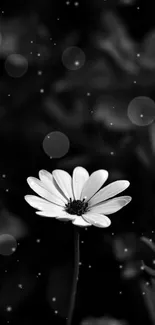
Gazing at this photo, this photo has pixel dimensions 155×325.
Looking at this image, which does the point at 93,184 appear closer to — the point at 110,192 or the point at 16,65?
the point at 110,192

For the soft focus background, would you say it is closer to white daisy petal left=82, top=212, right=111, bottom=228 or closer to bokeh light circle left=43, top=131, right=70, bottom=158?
bokeh light circle left=43, top=131, right=70, bottom=158

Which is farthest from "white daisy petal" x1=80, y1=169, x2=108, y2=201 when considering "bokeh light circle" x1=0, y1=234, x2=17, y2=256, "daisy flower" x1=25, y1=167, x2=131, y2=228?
"bokeh light circle" x1=0, y1=234, x2=17, y2=256

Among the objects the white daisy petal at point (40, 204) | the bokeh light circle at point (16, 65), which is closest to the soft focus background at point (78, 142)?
the bokeh light circle at point (16, 65)

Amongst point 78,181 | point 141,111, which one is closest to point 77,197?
point 78,181

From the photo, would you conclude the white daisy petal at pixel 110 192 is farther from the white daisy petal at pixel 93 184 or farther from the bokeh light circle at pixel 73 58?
the bokeh light circle at pixel 73 58

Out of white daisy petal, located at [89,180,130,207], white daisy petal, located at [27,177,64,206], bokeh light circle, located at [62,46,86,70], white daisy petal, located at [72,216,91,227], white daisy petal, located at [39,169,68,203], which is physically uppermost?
bokeh light circle, located at [62,46,86,70]

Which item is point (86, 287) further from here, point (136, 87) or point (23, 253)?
point (136, 87)
